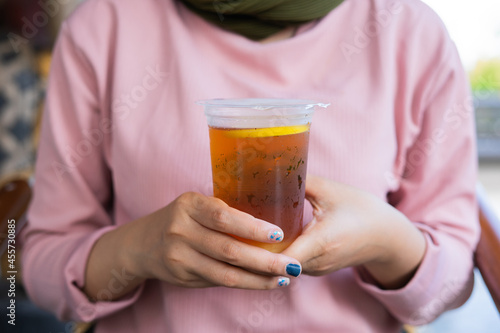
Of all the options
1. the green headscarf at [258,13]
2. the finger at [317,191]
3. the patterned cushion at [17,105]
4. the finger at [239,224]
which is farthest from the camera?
the patterned cushion at [17,105]

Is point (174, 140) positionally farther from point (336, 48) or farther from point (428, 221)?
point (428, 221)

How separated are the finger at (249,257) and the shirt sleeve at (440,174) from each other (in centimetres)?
35

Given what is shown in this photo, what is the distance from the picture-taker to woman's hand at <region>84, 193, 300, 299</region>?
624mm

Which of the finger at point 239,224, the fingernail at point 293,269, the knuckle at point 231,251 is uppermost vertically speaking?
the finger at point 239,224

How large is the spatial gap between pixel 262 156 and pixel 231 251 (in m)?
0.14

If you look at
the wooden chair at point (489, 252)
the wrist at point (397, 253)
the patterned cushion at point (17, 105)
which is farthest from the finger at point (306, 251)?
the patterned cushion at point (17, 105)

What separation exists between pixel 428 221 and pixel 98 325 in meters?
0.75

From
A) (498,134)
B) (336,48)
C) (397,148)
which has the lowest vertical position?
(498,134)

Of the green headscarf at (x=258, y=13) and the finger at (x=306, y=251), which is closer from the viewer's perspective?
the finger at (x=306, y=251)

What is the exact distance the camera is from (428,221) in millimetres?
979

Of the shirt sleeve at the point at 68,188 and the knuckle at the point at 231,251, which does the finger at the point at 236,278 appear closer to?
the knuckle at the point at 231,251

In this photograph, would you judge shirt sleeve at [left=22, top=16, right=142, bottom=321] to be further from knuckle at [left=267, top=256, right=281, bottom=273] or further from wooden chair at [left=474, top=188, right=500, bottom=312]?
wooden chair at [left=474, top=188, right=500, bottom=312]

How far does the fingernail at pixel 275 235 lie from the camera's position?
0.62m

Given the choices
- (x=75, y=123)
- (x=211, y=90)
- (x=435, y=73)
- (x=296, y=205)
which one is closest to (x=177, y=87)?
(x=211, y=90)
